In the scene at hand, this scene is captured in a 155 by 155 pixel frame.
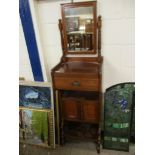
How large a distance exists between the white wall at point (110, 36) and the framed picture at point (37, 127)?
468 mm

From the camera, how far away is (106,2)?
1.88 meters

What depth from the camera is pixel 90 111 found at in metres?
1.97

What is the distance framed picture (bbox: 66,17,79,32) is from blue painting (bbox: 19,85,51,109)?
692 millimetres

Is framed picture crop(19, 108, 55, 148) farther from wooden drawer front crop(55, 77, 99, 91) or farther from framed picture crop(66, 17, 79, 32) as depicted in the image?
framed picture crop(66, 17, 79, 32)

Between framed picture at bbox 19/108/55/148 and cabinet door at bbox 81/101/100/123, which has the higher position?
cabinet door at bbox 81/101/100/123

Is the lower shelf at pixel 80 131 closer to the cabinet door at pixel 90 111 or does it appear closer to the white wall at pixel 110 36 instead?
the cabinet door at pixel 90 111

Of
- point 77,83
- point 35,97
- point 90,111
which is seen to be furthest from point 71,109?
point 35,97

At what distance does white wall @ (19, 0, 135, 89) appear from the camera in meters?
1.88

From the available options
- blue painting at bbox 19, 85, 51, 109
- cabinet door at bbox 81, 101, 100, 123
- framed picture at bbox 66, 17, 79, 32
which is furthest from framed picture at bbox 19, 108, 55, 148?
framed picture at bbox 66, 17, 79, 32

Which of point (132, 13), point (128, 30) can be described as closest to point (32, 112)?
point (128, 30)
